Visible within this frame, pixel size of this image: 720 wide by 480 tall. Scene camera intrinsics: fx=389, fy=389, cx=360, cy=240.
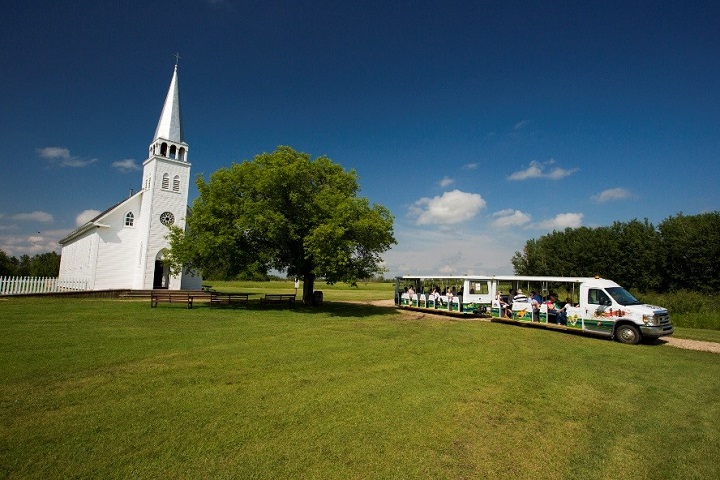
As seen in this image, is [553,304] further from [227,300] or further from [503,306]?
[227,300]

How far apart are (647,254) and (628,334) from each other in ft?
134

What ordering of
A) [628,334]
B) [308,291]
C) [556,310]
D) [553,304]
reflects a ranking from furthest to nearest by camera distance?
[308,291] → [553,304] → [556,310] → [628,334]

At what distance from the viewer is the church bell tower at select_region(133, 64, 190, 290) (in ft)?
110

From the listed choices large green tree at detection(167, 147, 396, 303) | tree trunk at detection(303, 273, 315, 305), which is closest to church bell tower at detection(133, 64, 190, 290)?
large green tree at detection(167, 147, 396, 303)

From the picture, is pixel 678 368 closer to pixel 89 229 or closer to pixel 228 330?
pixel 228 330

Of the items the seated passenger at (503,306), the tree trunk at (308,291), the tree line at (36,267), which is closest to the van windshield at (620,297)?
the seated passenger at (503,306)

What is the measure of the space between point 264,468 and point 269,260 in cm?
1958

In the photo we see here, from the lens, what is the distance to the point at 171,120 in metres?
36.0

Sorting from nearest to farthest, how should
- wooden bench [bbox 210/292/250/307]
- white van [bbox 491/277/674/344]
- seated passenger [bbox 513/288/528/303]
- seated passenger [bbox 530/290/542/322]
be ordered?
white van [bbox 491/277/674/344] → seated passenger [bbox 530/290/542/322] → seated passenger [bbox 513/288/528/303] → wooden bench [bbox 210/292/250/307]

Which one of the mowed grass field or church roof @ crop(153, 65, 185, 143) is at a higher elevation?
church roof @ crop(153, 65, 185, 143)

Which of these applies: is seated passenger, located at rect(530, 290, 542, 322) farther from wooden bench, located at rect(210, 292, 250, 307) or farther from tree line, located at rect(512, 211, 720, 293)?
tree line, located at rect(512, 211, 720, 293)

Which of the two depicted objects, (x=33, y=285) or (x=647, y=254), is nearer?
(x=33, y=285)

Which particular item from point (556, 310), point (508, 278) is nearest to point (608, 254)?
point (508, 278)

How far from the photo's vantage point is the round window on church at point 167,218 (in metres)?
34.4
